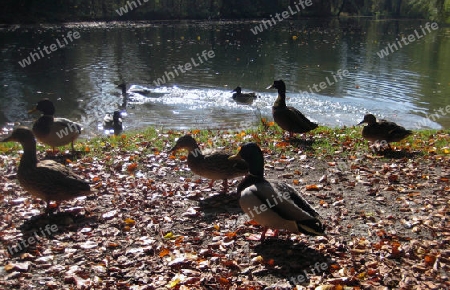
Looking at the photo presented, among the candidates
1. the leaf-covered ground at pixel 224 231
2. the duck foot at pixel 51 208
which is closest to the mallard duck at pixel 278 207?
the leaf-covered ground at pixel 224 231

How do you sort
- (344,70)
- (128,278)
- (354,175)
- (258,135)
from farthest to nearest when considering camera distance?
1. (344,70)
2. (258,135)
3. (354,175)
4. (128,278)

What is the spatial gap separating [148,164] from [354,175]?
403 centimetres

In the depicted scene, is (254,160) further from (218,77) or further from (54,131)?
(218,77)

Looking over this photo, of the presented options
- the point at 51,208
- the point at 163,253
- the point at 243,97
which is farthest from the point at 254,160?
the point at 243,97

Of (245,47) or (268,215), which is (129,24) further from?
(268,215)

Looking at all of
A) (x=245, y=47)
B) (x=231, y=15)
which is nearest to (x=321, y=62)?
(x=245, y=47)

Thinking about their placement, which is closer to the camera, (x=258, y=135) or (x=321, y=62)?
(x=258, y=135)

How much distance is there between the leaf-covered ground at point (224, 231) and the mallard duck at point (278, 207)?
40 centimetres

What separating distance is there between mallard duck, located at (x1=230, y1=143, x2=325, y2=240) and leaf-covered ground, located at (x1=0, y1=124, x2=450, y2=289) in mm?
402

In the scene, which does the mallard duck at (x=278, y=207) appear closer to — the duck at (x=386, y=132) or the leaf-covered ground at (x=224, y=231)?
the leaf-covered ground at (x=224, y=231)

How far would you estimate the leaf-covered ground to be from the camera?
4746 millimetres

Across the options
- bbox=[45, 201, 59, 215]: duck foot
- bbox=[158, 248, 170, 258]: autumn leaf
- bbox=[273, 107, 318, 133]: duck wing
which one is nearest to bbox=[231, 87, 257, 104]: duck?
bbox=[273, 107, 318, 133]: duck wing

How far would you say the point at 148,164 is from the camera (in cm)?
884

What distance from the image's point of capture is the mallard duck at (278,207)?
4.91m
